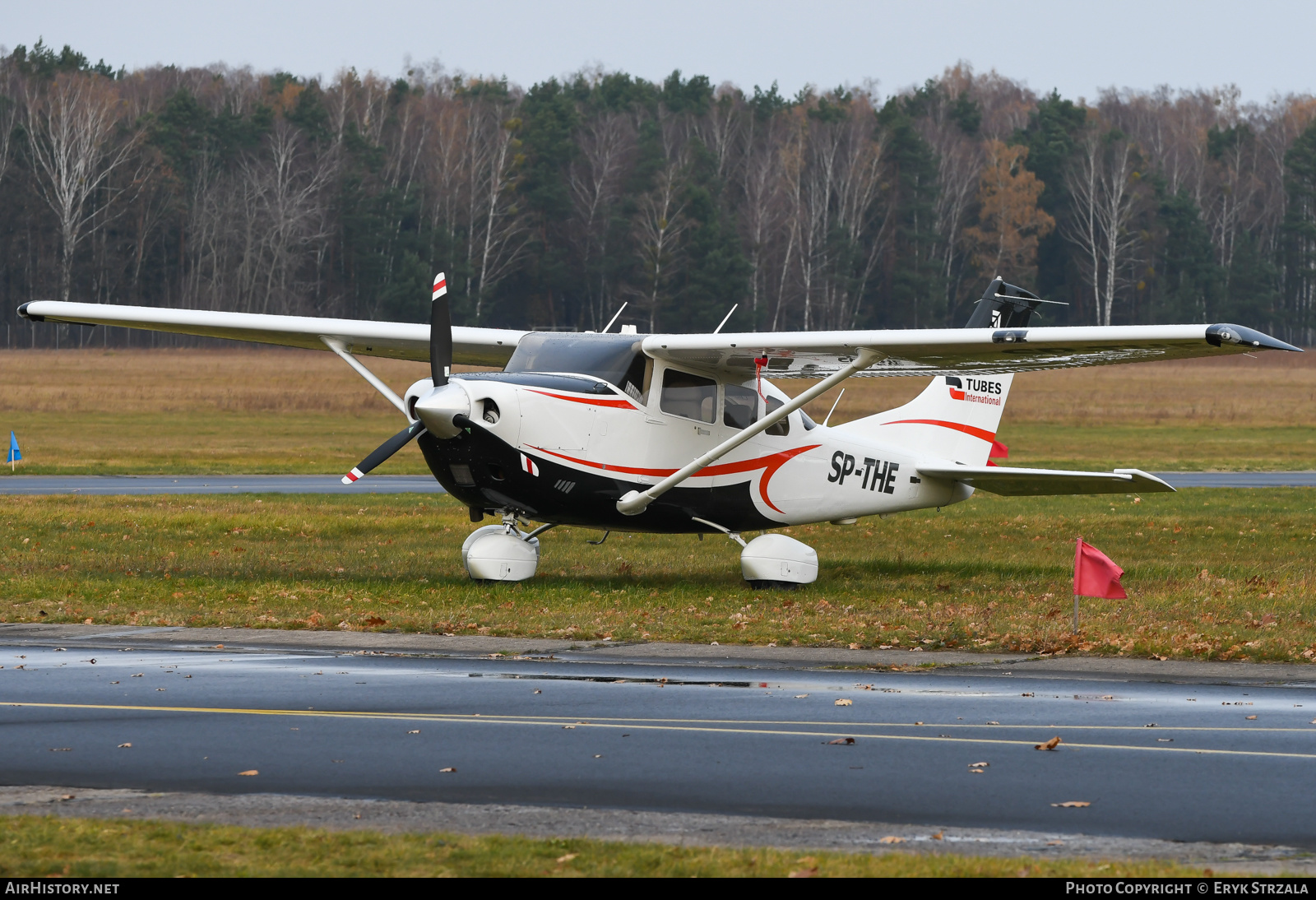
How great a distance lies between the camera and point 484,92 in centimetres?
11419

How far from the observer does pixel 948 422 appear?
20.3 m

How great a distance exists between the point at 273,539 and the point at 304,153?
79877 mm

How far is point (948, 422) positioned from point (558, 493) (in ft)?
20.0

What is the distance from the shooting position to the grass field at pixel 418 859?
620 cm

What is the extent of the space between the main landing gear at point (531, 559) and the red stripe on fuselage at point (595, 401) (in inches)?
55.9

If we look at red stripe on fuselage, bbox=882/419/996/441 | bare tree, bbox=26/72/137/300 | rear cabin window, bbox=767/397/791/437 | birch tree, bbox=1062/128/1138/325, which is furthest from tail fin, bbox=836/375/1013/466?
birch tree, bbox=1062/128/1138/325

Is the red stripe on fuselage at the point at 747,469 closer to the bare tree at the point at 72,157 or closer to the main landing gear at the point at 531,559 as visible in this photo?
the main landing gear at the point at 531,559

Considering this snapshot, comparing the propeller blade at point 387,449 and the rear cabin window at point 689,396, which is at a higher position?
the rear cabin window at point 689,396

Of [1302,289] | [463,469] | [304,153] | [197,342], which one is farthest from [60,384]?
[1302,289]

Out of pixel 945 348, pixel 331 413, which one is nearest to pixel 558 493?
pixel 945 348

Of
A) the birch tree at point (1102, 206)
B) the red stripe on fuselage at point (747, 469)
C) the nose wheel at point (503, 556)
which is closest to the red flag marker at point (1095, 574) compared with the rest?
the red stripe on fuselage at point (747, 469)

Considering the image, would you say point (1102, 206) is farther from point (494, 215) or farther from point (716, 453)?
point (716, 453)

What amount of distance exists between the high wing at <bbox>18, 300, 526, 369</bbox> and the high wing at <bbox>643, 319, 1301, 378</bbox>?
271cm

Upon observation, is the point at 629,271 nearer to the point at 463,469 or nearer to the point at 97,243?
the point at 97,243
